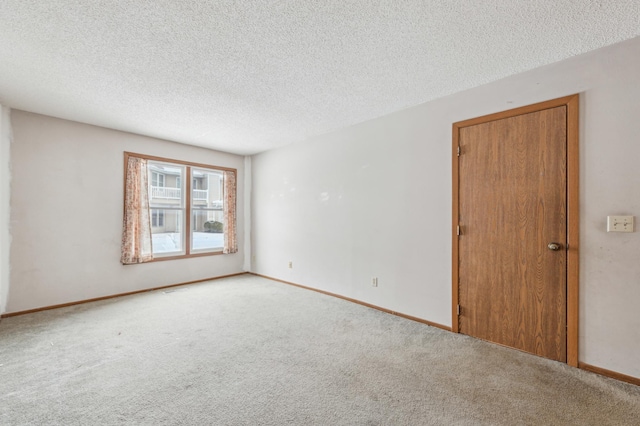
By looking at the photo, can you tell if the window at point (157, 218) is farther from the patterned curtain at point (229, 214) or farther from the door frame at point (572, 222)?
the door frame at point (572, 222)

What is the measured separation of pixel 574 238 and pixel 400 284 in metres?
1.70

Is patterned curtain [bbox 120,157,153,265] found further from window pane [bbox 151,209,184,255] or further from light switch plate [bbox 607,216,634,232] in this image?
light switch plate [bbox 607,216,634,232]

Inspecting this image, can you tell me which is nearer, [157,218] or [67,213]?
[67,213]

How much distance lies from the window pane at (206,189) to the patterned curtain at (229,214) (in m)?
0.14

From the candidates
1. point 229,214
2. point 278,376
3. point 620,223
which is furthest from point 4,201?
point 620,223

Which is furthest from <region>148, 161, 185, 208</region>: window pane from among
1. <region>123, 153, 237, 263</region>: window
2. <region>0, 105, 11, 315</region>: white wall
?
<region>0, 105, 11, 315</region>: white wall

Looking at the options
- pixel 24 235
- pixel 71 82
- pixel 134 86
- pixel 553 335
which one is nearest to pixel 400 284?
pixel 553 335

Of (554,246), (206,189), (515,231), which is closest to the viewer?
(554,246)

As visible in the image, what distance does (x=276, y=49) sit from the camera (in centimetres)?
216

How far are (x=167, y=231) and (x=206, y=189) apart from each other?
3.47ft

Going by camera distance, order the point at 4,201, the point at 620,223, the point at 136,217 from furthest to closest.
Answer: the point at 136,217
the point at 4,201
the point at 620,223

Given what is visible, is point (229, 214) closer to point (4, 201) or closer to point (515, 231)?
point (4, 201)

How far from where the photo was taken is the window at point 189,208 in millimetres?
4688

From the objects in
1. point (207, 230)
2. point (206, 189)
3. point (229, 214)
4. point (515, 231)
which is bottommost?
point (207, 230)
